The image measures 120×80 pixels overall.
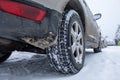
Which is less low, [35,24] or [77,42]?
[35,24]

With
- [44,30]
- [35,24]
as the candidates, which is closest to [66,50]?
[44,30]

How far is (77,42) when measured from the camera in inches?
127

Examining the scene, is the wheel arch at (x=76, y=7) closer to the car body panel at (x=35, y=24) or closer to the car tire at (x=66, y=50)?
the car tire at (x=66, y=50)

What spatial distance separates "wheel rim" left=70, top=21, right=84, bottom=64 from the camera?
3064mm

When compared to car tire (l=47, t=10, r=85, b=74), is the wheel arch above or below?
above

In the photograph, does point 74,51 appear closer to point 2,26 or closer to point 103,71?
point 103,71

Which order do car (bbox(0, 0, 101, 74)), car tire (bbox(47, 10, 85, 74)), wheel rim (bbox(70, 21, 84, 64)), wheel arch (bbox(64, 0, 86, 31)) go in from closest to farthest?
car (bbox(0, 0, 101, 74)), car tire (bbox(47, 10, 85, 74)), wheel rim (bbox(70, 21, 84, 64)), wheel arch (bbox(64, 0, 86, 31))

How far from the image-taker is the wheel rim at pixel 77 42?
3064mm

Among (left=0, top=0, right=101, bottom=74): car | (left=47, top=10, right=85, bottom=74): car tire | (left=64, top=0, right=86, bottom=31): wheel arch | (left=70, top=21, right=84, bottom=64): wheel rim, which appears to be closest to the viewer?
(left=0, top=0, right=101, bottom=74): car

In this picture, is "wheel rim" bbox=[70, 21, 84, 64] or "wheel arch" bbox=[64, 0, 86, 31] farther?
"wheel arch" bbox=[64, 0, 86, 31]

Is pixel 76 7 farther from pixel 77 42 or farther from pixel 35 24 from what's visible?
pixel 35 24

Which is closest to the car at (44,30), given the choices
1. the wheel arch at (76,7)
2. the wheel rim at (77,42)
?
the wheel rim at (77,42)

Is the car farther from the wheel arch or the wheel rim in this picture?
the wheel arch

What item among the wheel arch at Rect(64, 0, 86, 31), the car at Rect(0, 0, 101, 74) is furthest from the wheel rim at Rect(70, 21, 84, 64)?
Result: the wheel arch at Rect(64, 0, 86, 31)
